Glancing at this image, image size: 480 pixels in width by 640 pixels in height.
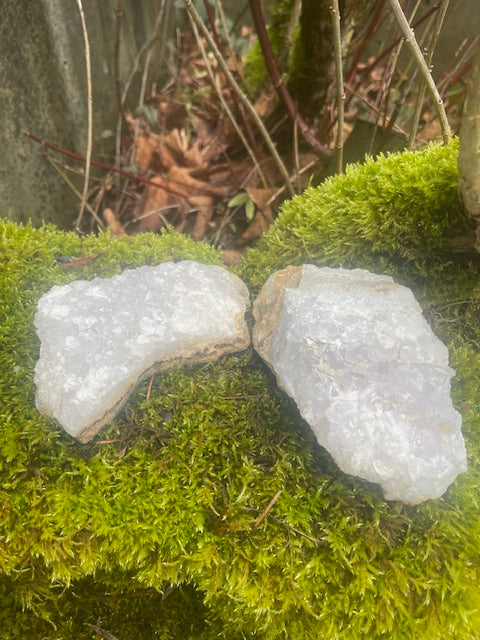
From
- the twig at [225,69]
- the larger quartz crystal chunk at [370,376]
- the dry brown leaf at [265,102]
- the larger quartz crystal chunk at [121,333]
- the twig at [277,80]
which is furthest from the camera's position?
the dry brown leaf at [265,102]

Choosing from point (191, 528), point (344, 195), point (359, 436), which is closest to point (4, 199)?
point (344, 195)

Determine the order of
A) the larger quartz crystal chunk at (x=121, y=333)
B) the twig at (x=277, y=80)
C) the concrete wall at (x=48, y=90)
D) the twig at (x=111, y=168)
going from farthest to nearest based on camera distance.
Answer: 1. the twig at (x=111, y=168)
2. the twig at (x=277, y=80)
3. the concrete wall at (x=48, y=90)
4. the larger quartz crystal chunk at (x=121, y=333)

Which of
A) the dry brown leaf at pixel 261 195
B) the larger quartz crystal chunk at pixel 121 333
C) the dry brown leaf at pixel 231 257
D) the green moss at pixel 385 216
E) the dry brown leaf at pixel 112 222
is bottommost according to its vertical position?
the dry brown leaf at pixel 231 257

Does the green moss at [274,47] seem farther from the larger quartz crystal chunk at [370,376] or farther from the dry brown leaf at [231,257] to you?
the larger quartz crystal chunk at [370,376]

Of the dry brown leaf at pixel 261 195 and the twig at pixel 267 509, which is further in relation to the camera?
the dry brown leaf at pixel 261 195

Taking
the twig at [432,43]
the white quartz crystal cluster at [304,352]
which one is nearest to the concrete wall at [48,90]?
the white quartz crystal cluster at [304,352]

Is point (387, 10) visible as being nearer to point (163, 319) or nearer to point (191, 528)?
point (163, 319)

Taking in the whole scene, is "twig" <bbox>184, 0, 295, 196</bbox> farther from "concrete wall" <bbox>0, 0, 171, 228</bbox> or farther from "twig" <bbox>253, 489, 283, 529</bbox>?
"twig" <bbox>253, 489, 283, 529</bbox>

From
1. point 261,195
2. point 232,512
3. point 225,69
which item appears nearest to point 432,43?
point 225,69
